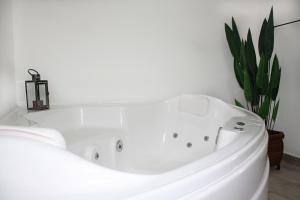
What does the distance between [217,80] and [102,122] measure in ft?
3.64

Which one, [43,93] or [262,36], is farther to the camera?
[262,36]

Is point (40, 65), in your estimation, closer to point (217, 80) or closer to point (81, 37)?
point (81, 37)

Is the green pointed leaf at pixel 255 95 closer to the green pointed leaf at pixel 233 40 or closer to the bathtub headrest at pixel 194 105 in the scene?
the green pointed leaf at pixel 233 40

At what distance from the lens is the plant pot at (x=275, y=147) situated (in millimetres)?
2391

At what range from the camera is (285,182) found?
226 centimetres

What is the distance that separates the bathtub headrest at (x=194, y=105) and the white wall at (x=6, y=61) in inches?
47.3

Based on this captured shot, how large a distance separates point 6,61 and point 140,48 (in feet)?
3.17

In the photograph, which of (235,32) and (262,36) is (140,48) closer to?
(235,32)

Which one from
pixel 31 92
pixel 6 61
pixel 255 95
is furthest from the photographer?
pixel 255 95

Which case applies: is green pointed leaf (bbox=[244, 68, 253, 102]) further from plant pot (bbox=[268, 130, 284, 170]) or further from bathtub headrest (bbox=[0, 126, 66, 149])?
bathtub headrest (bbox=[0, 126, 66, 149])

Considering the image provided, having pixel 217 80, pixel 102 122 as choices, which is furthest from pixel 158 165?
pixel 217 80

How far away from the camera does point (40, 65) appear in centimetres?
220

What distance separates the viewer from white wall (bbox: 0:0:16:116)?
6.21 feet

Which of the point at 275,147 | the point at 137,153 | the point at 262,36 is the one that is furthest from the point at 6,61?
the point at 275,147
